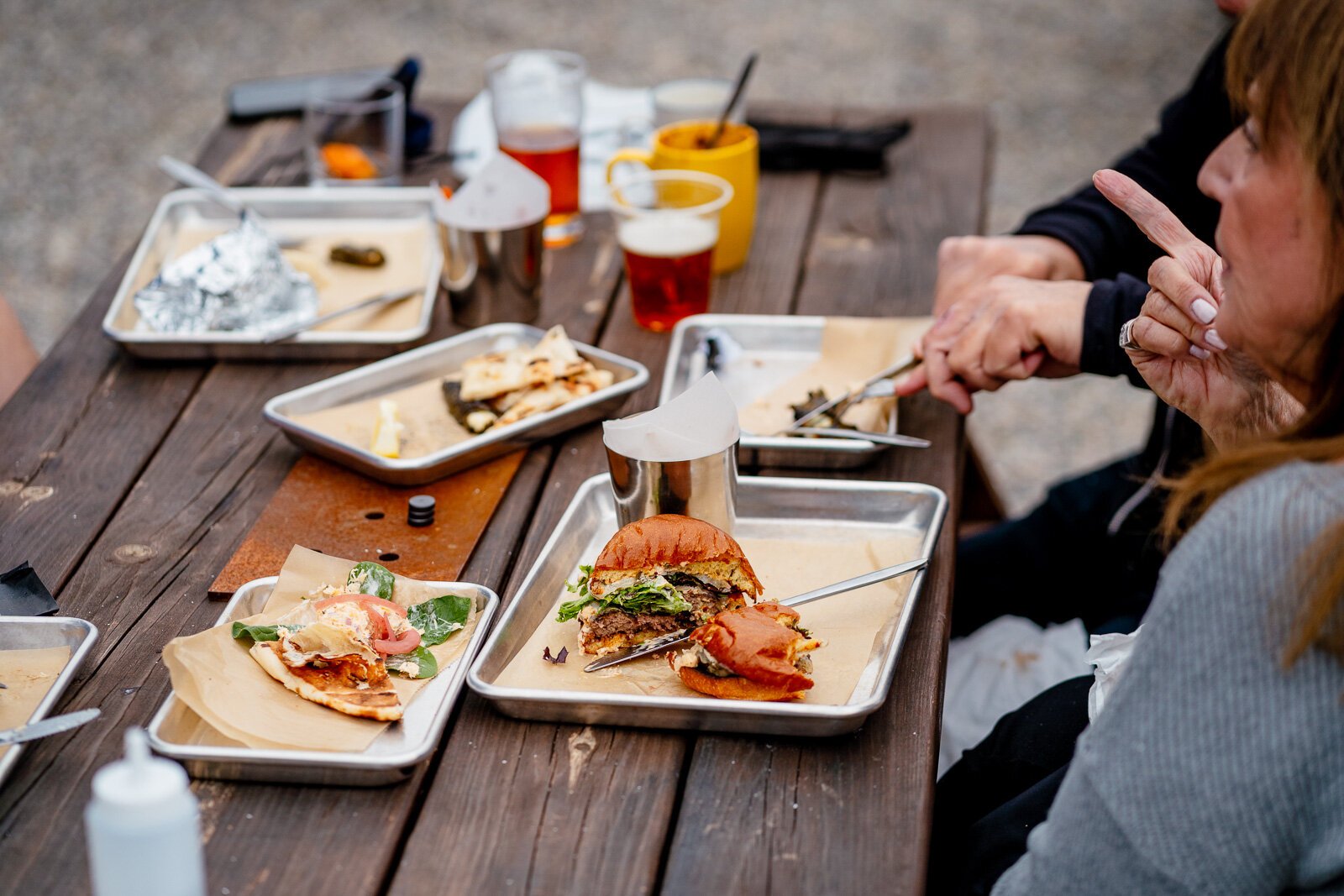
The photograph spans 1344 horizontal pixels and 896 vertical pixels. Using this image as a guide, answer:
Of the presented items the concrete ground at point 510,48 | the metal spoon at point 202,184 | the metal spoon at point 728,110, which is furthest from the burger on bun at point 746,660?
the concrete ground at point 510,48

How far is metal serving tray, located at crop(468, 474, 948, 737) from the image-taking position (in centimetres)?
118

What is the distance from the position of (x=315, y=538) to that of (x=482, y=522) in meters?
0.19

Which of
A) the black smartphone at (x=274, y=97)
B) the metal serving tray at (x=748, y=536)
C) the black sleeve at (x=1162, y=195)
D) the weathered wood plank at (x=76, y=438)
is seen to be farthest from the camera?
the black smartphone at (x=274, y=97)

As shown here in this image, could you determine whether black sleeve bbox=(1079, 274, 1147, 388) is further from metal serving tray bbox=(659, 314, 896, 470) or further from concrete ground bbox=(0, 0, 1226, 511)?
concrete ground bbox=(0, 0, 1226, 511)

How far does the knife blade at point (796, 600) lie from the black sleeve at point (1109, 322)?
0.45 meters

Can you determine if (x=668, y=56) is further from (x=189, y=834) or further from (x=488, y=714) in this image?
(x=189, y=834)

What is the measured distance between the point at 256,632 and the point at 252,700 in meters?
0.09

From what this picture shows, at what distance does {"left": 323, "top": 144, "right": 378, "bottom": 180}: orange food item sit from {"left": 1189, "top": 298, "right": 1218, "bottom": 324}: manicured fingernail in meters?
1.61

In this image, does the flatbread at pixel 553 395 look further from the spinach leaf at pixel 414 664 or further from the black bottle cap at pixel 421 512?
the spinach leaf at pixel 414 664

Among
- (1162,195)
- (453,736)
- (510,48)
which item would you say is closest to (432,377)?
(453,736)

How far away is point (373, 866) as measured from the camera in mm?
1065

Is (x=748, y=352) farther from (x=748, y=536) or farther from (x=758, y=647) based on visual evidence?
(x=758, y=647)

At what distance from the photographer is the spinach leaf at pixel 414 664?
1.26 meters

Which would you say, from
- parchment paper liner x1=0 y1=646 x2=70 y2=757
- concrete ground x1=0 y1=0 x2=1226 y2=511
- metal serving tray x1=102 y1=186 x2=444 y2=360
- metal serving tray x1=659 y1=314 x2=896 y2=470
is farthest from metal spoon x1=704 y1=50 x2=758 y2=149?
concrete ground x1=0 y1=0 x2=1226 y2=511
